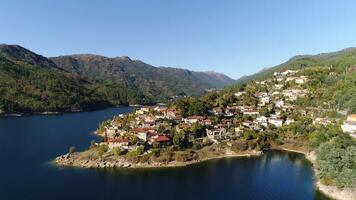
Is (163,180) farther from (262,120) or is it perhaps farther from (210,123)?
(262,120)

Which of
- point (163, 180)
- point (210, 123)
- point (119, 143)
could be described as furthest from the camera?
point (210, 123)

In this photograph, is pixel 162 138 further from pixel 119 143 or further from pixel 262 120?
pixel 262 120

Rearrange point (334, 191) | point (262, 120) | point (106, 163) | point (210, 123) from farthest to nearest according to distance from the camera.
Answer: point (262, 120), point (210, 123), point (106, 163), point (334, 191)

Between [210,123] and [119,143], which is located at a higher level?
[210,123]

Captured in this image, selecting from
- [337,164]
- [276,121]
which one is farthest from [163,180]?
[276,121]

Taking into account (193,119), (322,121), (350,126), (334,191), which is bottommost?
(334,191)

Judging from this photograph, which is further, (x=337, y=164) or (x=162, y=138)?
(x=162, y=138)

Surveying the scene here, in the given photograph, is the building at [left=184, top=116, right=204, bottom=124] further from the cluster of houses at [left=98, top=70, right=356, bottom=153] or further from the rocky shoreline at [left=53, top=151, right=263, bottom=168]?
the rocky shoreline at [left=53, top=151, right=263, bottom=168]

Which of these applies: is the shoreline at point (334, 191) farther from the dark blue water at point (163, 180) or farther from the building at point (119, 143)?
the building at point (119, 143)
